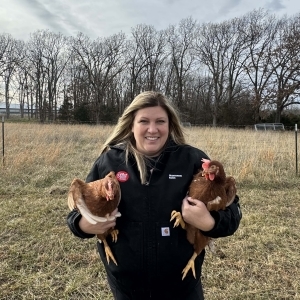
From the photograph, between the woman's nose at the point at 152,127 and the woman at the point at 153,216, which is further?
the woman's nose at the point at 152,127

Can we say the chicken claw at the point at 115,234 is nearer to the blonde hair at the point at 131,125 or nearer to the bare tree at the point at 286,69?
the blonde hair at the point at 131,125

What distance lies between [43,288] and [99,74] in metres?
36.4

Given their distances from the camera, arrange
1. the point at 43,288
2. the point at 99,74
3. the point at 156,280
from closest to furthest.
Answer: the point at 156,280 < the point at 43,288 < the point at 99,74

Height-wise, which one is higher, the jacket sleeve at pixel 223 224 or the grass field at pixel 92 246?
the jacket sleeve at pixel 223 224

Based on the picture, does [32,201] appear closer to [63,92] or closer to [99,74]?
[99,74]

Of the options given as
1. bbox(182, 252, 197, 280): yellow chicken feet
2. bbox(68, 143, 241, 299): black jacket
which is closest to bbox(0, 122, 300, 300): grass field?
bbox(68, 143, 241, 299): black jacket

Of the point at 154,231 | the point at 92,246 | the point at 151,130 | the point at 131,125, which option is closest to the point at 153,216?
the point at 154,231

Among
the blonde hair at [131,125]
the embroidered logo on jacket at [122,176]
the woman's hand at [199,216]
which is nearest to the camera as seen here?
the woman's hand at [199,216]

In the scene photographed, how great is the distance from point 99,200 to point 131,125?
1.75 feet

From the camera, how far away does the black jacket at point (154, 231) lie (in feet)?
4.71

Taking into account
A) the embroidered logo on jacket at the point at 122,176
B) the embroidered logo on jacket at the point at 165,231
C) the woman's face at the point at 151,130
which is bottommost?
the embroidered logo on jacket at the point at 165,231

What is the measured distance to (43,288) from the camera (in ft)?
8.81

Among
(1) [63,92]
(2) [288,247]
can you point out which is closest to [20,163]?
(2) [288,247]

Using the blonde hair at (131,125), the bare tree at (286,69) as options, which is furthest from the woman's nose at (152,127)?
the bare tree at (286,69)
